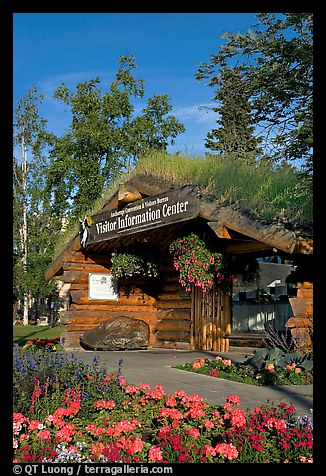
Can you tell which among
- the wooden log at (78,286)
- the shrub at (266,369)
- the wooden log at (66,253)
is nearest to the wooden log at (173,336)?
the wooden log at (78,286)

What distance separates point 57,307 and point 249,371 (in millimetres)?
32068

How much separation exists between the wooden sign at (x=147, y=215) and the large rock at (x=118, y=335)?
2.06m

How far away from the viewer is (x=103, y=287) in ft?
50.0

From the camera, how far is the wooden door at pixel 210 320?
43.9 ft

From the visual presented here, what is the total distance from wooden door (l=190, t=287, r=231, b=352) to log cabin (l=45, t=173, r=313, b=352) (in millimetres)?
22

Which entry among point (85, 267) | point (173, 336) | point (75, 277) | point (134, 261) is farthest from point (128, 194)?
point (173, 336)

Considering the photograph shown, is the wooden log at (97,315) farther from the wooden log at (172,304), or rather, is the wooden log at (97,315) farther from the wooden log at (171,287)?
the wooden log at (171,287)

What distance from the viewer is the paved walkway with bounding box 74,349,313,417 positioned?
22.6ft

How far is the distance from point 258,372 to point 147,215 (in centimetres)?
408

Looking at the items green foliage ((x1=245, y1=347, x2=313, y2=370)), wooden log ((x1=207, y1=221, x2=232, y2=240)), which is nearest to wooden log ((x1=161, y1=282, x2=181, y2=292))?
wooden log ((x1=207, y1=221, x2=232, y2=240))

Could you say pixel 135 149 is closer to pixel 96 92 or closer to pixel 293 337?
pixel 96 92

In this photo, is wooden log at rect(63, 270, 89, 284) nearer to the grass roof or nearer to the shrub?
the grass roof
